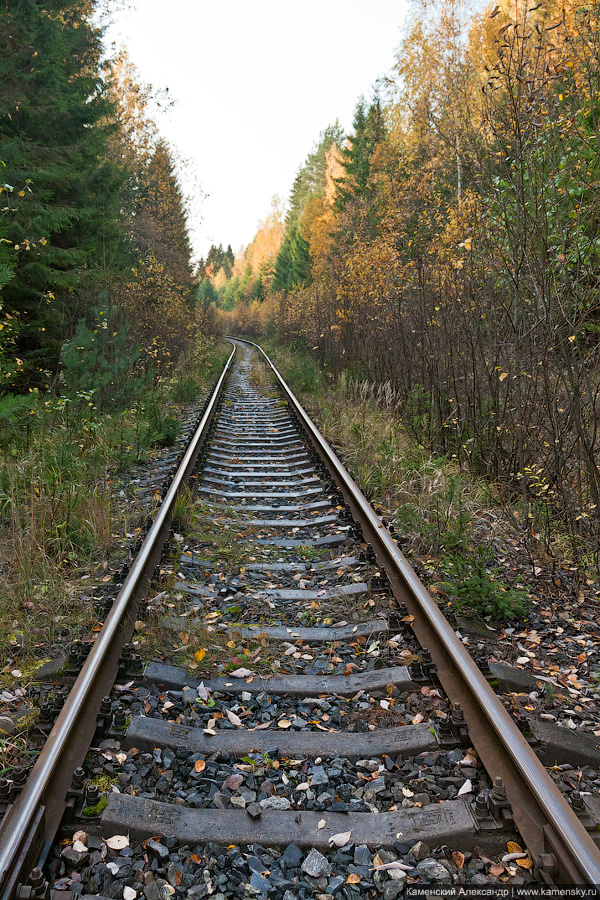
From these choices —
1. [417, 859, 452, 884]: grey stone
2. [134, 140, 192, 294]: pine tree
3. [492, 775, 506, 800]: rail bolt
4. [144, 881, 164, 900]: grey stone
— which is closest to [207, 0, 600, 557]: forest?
[492, 775, 506, 800]: rail bolt

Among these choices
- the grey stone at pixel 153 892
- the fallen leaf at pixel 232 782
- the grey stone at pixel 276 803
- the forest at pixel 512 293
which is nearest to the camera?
the grey stone at pixel 153 892

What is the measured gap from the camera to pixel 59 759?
2.28 m

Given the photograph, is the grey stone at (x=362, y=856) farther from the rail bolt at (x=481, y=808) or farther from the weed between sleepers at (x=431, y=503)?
the weed between sleepers at (x=431, y=503)

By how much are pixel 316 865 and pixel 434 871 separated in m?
0.40

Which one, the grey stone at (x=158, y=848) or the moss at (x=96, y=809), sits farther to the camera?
the moss at (x=96, y=809)

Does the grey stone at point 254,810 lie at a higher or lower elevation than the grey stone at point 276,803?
higher

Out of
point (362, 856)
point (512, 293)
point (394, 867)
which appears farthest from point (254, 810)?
point (512, 293)

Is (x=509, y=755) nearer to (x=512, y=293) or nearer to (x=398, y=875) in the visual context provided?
(x=398, y=875)

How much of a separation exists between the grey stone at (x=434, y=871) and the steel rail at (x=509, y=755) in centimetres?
29

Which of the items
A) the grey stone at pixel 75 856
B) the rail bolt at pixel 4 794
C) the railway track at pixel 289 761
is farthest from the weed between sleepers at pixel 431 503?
the rail bolt at pixel 4 794

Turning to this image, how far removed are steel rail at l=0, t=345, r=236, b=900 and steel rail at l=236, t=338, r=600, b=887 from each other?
1.62 m

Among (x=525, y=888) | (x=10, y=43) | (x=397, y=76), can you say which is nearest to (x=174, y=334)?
(x=10, y=43)

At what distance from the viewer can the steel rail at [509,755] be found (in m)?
1.84

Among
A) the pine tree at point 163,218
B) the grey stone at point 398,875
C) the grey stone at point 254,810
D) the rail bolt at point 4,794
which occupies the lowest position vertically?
the grey stone at point 398,875
